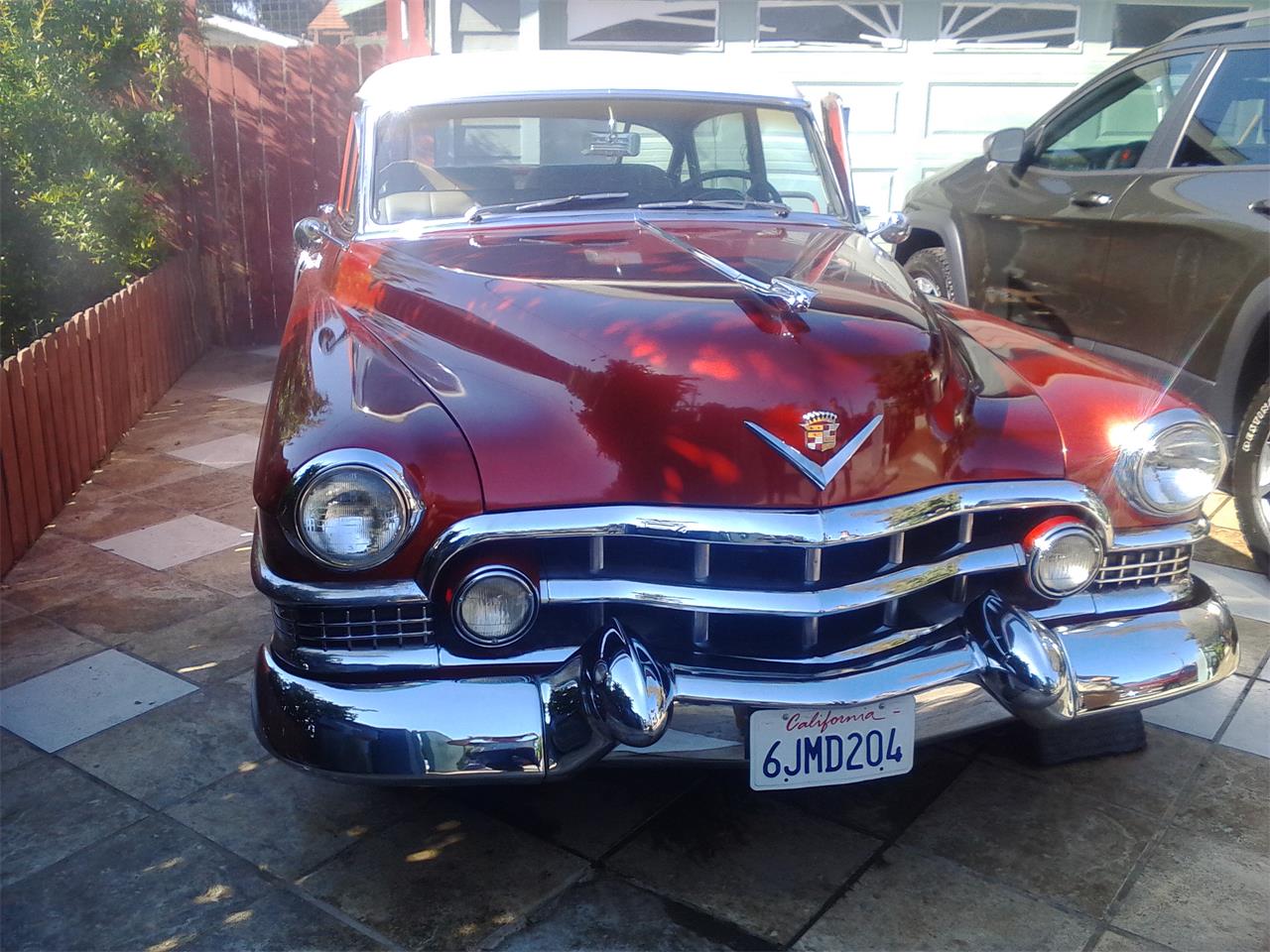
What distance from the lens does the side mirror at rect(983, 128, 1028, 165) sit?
5023 millimetres

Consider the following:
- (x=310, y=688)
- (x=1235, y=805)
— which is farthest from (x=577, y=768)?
(x=1235, y=805)

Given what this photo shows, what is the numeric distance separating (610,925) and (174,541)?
2.91 metres

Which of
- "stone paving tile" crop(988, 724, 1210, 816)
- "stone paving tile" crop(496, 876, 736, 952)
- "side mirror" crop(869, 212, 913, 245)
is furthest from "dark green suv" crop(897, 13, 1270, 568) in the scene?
"stone paving tile" crop(496, 876, 736, 952)

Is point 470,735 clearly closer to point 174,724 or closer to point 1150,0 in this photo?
point 174,724

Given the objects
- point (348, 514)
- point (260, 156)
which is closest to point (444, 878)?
point (348, 514)

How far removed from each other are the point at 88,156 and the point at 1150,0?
25.0ft

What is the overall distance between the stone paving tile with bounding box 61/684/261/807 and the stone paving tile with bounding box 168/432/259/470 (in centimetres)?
250

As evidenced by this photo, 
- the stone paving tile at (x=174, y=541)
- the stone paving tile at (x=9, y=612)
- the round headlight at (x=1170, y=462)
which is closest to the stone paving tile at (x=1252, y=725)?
the round headlight at (x=1170, y=462)

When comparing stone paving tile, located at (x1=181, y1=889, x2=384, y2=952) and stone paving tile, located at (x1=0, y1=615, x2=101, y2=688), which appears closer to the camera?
stone paving tile, located at (x1=181, y1=889, x2=384, y2=952)

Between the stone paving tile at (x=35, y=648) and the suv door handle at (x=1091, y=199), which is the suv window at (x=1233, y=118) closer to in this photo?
the suv door handle at (x=1091, y=199)

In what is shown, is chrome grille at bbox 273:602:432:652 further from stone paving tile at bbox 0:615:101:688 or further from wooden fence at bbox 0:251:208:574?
wooden fence at bbox 0:251:208:574

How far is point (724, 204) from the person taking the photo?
3.65 m

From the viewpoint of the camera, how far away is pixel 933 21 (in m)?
8.86

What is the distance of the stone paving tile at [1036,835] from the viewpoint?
256 centimetres
